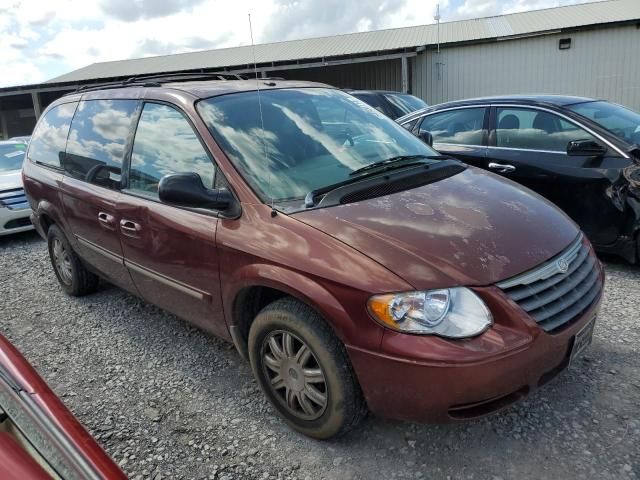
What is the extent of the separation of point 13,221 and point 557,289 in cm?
710

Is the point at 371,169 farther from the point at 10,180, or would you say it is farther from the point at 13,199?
the point at 10,180

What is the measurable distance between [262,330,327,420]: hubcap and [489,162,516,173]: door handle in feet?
10.6

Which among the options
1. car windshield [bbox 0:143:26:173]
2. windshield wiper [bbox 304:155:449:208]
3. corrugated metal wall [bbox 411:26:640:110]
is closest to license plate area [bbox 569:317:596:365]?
windshield wiper [bbox 304:155:449:208]

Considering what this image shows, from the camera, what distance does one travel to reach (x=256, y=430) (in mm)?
2664

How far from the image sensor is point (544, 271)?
2.28 meters

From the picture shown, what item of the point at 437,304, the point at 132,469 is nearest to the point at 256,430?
the point at 132,469

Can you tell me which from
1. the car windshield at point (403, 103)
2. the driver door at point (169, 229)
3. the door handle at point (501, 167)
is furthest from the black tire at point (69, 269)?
the car windshield at point (403, 103)

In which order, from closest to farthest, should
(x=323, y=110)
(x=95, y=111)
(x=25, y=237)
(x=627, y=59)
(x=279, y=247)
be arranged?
1. (x=279, y=247)
2. (x=323, y=110)
3. (x=95, y=111)
4. (x=25, y=237)
5. (x=627, y=59)

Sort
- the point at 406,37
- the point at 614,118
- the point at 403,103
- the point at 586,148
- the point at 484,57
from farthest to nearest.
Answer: the point at 406,37, the point at 484,57, the point at 403,103, the point at 614,118, the point at 586,148

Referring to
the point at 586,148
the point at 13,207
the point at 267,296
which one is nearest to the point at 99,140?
the point at 267,296

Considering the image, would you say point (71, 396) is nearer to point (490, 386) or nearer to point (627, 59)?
point (490, 386)

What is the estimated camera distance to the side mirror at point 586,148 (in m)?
4.31

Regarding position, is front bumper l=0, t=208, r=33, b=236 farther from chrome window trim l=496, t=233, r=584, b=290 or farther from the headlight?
chrome window trim l=496, t=233, r=584, b=290

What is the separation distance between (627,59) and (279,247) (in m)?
17.6
